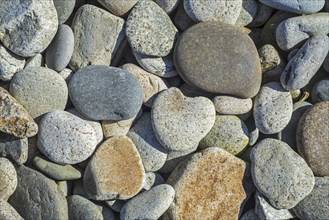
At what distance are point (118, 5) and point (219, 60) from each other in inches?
21.3

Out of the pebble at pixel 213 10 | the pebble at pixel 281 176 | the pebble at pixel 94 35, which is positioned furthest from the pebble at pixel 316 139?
the pebble at pixel 94 35

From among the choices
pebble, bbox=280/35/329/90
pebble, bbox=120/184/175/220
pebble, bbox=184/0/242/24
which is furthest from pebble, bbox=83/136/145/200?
pebble, bbox=280/35/329/90

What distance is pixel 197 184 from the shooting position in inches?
90.9

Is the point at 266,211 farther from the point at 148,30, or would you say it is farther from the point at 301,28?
the point at 148,30

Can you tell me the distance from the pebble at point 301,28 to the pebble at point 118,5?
0.71m

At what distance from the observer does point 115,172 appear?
2279 millimetres

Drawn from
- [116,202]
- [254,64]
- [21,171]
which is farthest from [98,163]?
[254,64]

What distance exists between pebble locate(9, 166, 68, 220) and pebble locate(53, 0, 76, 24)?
729mm

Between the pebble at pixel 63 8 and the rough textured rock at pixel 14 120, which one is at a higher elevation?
the pebble at pixel 63 8

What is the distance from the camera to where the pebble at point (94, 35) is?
2350 millimetres

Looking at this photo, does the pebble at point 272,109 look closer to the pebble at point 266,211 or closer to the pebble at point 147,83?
the pebble at point 266,211

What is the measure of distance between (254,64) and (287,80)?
17 centimetres

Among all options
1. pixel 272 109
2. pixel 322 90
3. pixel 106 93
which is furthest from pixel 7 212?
pixel 322 90

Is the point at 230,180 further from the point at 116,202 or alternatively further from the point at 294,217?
the point at 116,202
